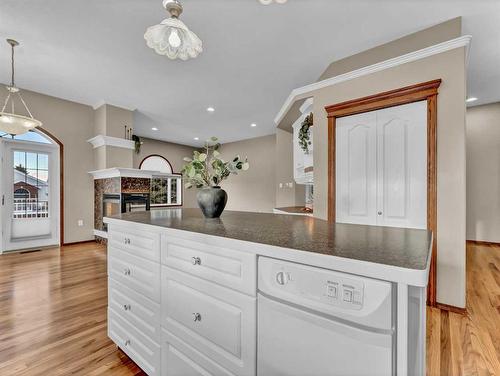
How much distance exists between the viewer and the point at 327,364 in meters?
0.71

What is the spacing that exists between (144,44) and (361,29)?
2426mm

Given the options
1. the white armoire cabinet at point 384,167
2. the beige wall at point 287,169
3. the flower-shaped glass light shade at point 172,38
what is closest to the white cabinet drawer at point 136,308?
the flower-shaped glass light shade at point 172,38

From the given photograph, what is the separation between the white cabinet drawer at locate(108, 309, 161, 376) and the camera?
130 centimetres

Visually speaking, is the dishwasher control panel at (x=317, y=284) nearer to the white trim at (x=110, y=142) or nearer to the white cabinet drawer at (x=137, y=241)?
the white cabinet drawer at (x=137, y=241)

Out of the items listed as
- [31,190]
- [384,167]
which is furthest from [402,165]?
[31,190]

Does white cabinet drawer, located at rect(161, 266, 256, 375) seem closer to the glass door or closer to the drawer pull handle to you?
the drawer pull handle

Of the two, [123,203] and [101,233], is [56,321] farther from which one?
[101,233]

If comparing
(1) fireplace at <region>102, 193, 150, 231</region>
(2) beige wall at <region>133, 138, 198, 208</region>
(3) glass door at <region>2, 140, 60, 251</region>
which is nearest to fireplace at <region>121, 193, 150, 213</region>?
(1) fireplace at <region>102, 193, 150, 231</region>

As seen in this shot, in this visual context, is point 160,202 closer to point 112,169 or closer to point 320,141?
point 112,169

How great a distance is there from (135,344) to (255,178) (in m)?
6.52

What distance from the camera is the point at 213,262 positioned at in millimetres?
1023

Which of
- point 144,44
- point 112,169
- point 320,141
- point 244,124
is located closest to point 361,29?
point 320,141

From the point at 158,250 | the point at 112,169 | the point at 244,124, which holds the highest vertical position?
the point at 244,124

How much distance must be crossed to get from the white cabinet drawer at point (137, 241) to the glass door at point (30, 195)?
→ 13.1 feet
